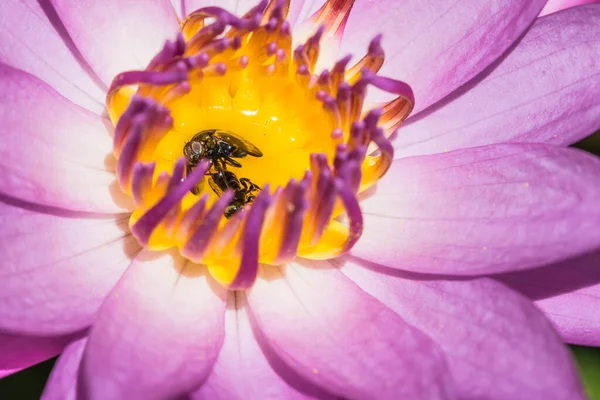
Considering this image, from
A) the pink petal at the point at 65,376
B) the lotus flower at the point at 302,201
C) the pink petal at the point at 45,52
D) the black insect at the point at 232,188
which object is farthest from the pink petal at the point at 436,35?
the pink petal at the point at 65,376

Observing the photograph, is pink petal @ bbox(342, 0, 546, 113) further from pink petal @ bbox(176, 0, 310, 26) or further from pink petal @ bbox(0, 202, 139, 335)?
pink petal @ bbox(0, 202, 139, 335)

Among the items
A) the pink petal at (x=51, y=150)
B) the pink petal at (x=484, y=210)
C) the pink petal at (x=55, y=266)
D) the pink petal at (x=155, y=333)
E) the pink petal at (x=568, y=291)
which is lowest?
the pink petal at (x=568, y=291)

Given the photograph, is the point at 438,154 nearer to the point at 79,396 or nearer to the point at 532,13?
the point at 532,13

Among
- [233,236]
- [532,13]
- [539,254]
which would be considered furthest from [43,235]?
[532,13]

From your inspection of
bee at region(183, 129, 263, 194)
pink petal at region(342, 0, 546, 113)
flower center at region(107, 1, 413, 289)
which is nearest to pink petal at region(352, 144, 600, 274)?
flower center at region(107, 1, 413, 289)

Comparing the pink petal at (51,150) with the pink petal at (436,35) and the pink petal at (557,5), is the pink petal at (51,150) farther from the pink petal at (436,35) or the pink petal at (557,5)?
the pink petal at (557,5)
